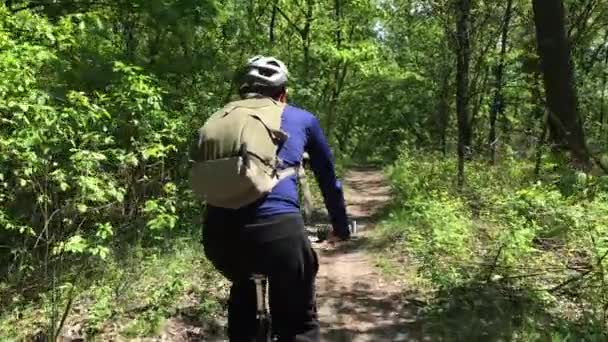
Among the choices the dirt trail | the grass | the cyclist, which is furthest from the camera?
the dirt trail

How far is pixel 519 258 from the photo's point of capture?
7.00 meters

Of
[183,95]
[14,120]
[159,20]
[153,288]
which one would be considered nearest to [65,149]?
[14,120]

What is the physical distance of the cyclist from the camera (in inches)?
118

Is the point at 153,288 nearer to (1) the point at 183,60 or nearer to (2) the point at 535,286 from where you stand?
(2) the point at 535,286

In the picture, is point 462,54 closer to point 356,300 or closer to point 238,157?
point 356,300

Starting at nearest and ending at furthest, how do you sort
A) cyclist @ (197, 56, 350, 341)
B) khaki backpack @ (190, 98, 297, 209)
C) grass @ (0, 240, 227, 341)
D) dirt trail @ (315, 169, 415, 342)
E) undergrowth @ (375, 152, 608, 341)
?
khaki backpack @ (190, 98, 297, 209), cyclist @ (197, 56, 350, 341), undergrowth @ (375, 152, 608, 341), grass @ (0, 240, 227, 341), dirt trail @ (315, 169, 415, 342)

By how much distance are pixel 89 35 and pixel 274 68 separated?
7.23 m

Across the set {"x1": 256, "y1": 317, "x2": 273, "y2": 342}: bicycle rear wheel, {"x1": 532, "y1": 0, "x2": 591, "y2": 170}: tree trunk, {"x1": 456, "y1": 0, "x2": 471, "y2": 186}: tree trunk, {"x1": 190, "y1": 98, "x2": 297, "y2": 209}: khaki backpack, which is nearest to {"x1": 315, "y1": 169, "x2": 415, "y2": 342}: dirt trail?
{"x1": 256, "y1": 317, "x2": 273, "y2": 342}: bicycle rear wheel

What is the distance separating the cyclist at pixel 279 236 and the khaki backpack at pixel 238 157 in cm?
8

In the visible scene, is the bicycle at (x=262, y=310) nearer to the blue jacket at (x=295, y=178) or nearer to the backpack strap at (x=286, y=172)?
the blue jacket at (x=295, y=178)

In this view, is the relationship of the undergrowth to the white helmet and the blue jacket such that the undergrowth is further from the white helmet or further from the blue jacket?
the white helmet

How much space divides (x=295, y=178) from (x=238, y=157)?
0.41m

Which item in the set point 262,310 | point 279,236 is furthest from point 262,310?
point 279,236

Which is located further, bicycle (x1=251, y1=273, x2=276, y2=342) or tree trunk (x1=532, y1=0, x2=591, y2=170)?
tree trunk (x1=532, y1=0, x2=591, y2=170)
